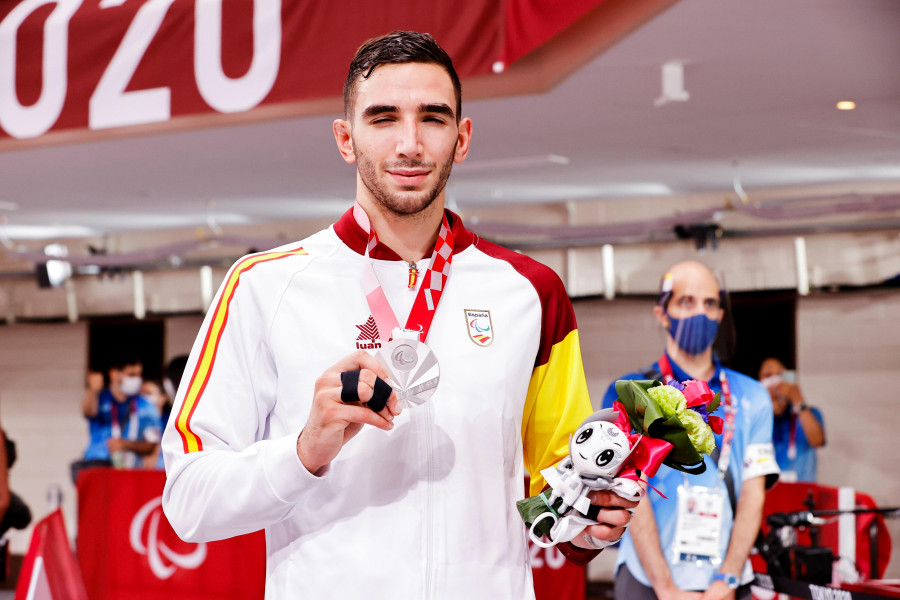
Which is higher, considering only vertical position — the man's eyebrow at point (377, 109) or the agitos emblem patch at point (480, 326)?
the man's eyebrow at point (377, 109)

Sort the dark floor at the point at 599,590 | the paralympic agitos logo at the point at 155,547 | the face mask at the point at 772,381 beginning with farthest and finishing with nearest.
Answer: the dark floor at the point at 599,590, the face mask at the point at 772,381, the paralympic agitos logo at the point at 155,547

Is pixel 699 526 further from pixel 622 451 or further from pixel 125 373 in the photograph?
pixel 125 373

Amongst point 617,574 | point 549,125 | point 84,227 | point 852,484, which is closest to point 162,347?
point 84,227

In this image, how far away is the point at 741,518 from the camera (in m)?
3.46

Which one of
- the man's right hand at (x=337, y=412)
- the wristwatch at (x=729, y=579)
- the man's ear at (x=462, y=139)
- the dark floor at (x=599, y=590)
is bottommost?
the dark floor at (x=599, y=590)

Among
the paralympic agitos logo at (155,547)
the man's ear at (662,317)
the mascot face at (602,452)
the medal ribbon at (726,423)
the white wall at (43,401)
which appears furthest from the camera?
the white wall at (43,401)

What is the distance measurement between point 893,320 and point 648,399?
9.36m

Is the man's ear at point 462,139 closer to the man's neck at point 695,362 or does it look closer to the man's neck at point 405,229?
the man's neck at point 405,229

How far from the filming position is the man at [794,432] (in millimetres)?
8844

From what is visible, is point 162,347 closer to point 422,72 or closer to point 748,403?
point 748,403

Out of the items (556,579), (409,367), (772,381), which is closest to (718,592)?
(409,367)

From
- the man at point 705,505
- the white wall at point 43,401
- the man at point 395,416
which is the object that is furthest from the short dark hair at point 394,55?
the white wall at point 43,401

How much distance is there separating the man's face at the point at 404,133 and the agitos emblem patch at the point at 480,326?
0.21 m

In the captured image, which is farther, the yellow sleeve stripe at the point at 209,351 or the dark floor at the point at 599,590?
the dark floor at the point at 599,590
